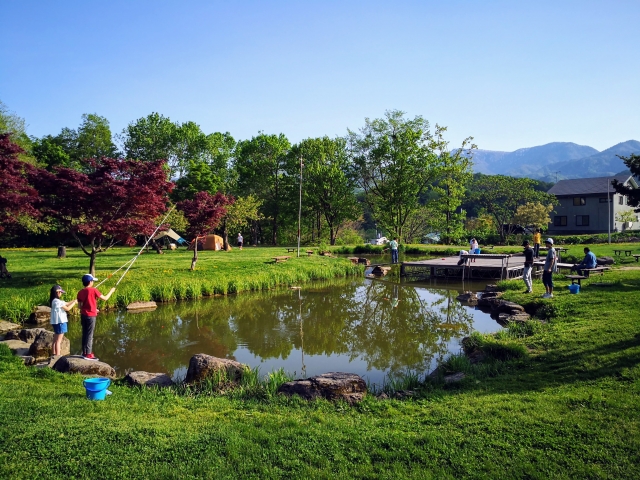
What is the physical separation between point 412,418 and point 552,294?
10.4 meters

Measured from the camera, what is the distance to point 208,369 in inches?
317

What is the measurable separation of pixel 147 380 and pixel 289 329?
6386mm

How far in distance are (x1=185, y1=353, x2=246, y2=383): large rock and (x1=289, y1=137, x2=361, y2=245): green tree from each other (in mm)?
38815

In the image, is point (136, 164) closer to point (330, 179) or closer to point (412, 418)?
point (412, 418)

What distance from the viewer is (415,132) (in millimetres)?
44375

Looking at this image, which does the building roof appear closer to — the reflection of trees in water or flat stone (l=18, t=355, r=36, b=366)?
the reflection of trees in water

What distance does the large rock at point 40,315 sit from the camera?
13.8 m

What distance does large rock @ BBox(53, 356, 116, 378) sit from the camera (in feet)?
27.4

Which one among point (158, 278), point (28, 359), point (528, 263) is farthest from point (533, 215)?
point (28, 359)

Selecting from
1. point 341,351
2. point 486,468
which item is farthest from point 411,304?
point 486,468

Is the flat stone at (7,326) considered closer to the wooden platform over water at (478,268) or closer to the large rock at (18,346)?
the large rock at (18,346)

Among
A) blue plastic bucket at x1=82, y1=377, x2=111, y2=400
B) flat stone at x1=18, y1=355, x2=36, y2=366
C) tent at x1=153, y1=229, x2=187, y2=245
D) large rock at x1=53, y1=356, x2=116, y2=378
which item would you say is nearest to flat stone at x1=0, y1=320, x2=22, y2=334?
flat stone at x1=18, y1=355, x2=36, y2=366

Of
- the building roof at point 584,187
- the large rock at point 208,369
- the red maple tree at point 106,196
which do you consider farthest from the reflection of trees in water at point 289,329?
the building roof at point 584,187

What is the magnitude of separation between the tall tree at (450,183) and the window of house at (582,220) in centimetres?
1823
